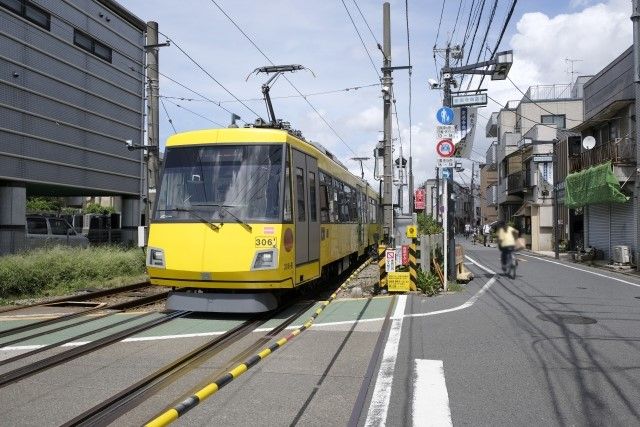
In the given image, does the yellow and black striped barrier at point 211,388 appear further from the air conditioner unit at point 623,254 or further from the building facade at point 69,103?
the air conditioner unit at point 623,254

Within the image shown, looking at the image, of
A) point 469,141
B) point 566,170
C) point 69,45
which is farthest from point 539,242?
point 69,45

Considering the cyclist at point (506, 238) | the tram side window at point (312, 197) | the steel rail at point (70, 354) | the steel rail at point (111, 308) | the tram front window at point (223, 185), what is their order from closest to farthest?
the cyclist at point (506, 238) < the steel rail at point (70, 354) < the steel rail at point (111, 308) < the tram front window at point (223, 185) < the tram side window at point (312, 197)

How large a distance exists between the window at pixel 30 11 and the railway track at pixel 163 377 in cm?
1433

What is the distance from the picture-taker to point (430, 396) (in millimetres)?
5398

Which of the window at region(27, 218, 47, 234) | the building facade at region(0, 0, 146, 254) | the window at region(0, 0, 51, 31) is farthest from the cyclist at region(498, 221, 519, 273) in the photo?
the window at region(27, 218, 47, 234)

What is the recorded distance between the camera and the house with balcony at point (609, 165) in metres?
21.2

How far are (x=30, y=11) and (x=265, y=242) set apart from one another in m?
14.6

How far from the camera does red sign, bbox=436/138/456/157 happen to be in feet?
32.0

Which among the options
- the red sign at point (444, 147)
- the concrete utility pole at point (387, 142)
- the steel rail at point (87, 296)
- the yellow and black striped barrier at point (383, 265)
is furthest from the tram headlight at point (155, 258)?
the concrete utility pole at point (387, 142)

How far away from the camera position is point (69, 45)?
1992cm

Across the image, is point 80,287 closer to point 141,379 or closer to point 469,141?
point 141,379

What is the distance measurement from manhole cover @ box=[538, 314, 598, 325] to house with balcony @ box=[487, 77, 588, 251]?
23985mm

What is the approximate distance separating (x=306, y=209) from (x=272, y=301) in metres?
1.90

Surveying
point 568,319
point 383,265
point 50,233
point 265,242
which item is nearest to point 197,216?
point 265,242
